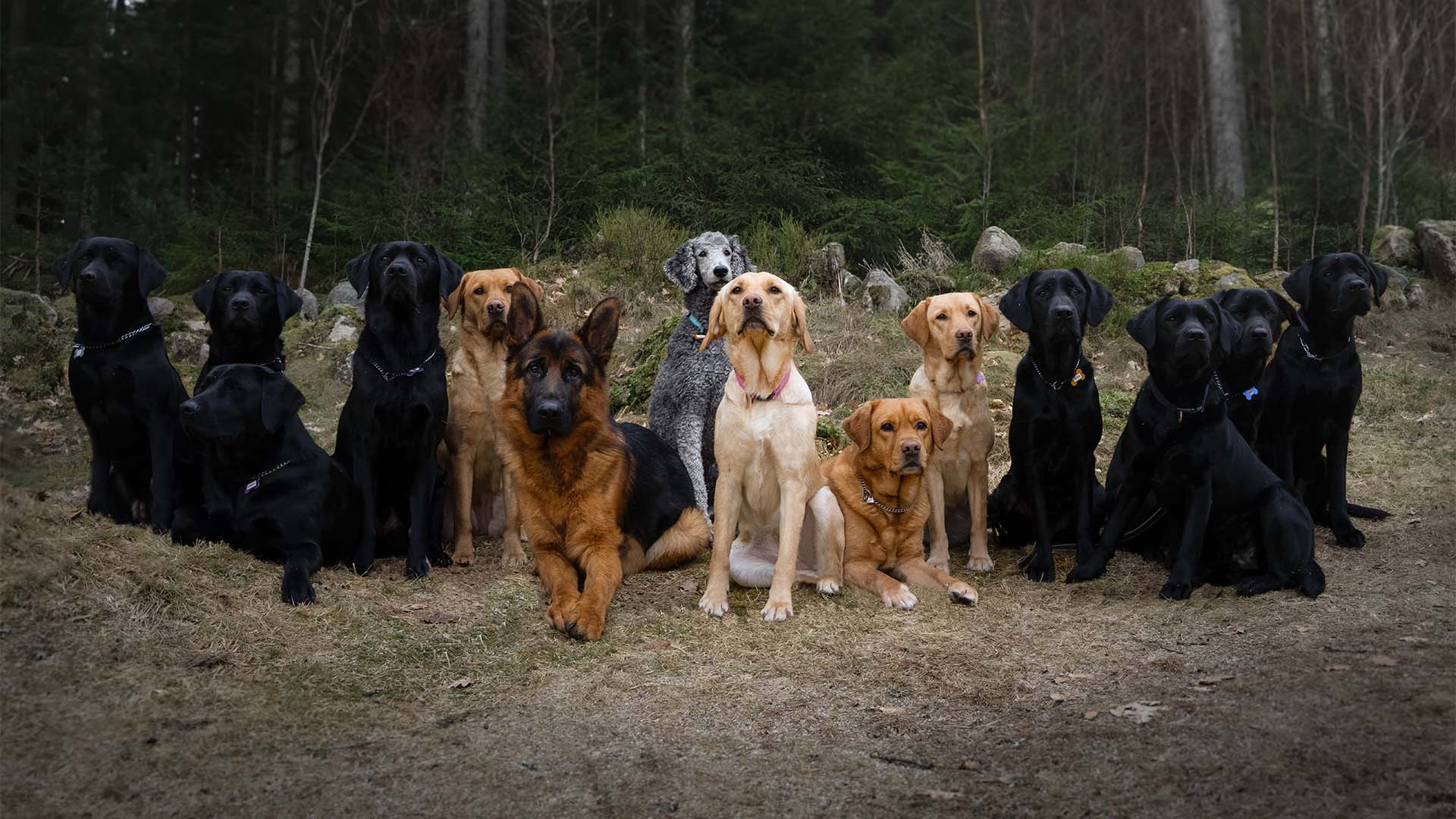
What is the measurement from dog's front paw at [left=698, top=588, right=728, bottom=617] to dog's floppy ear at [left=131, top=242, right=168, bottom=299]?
3.20 metres

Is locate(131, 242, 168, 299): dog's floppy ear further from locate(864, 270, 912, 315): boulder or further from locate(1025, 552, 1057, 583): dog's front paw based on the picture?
locate(864, 270, 912, 315): boulder

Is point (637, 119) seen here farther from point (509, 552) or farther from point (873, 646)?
point (873, 646)

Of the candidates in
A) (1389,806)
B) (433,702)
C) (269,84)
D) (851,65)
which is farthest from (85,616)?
(269,84)

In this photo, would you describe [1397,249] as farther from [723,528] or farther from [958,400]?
[723,528]

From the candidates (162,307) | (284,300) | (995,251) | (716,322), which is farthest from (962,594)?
(162,307)

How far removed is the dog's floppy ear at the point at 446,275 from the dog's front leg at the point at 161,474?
1560 mm

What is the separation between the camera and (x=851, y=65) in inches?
666

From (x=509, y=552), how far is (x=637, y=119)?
1263 cm

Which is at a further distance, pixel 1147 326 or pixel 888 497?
pixel 888 497

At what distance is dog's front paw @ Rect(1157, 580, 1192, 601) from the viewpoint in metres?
4.80

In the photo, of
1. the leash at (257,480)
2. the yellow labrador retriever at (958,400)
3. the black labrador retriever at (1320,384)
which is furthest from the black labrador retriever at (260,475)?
the black labrador retriever at (1320,384)

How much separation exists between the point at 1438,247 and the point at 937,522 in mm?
11376

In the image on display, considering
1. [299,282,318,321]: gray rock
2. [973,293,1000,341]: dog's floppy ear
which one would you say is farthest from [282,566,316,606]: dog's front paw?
[299,282,318,321]: gray rock

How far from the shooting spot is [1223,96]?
1906 centimetres
